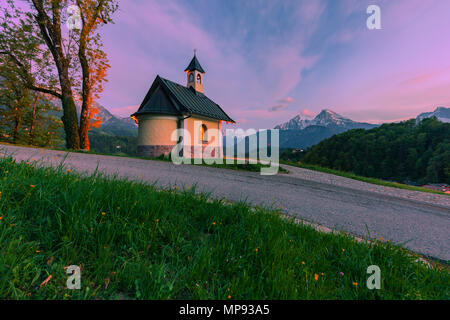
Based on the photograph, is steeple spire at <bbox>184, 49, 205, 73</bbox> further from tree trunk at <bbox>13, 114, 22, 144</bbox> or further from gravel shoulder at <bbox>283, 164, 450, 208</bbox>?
tree trunk at <bbox>13, 114, 22, 144</bbox>

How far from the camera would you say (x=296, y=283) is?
1.48m

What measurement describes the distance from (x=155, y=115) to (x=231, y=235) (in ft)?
41.6

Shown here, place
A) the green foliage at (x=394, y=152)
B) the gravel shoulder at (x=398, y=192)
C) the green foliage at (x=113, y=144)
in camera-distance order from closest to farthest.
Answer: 1. the gravel shoulder at (x=398, y=192)
2. the green foliage at (x=394, y=152)
3. the green foliage at (x=113, y=144)

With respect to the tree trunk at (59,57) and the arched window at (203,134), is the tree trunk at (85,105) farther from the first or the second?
the arched window at (203,134)

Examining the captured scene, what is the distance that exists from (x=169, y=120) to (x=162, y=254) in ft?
41.3

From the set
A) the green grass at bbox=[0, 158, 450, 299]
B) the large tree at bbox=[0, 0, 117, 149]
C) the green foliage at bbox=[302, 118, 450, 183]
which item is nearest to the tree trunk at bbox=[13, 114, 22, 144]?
the large tree at bbox=[0, 0, 117, 149]

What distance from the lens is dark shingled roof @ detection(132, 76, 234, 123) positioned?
42.6 ft

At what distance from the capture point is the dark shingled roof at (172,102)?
1298 centimetres

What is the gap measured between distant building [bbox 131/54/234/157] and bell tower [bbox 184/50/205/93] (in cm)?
213

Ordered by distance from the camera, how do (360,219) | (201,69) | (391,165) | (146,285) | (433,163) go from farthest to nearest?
(391,165), (433,163), (201,69), (360,219), (146,285)

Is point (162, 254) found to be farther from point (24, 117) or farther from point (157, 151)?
point (24, 117)

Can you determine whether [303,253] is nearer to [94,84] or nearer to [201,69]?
[94,84]

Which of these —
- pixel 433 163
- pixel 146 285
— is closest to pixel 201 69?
pixel 146 285

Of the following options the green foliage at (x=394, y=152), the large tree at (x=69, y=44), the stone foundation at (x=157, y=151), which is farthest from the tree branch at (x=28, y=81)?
the green foliage at (x=394, y=152)
